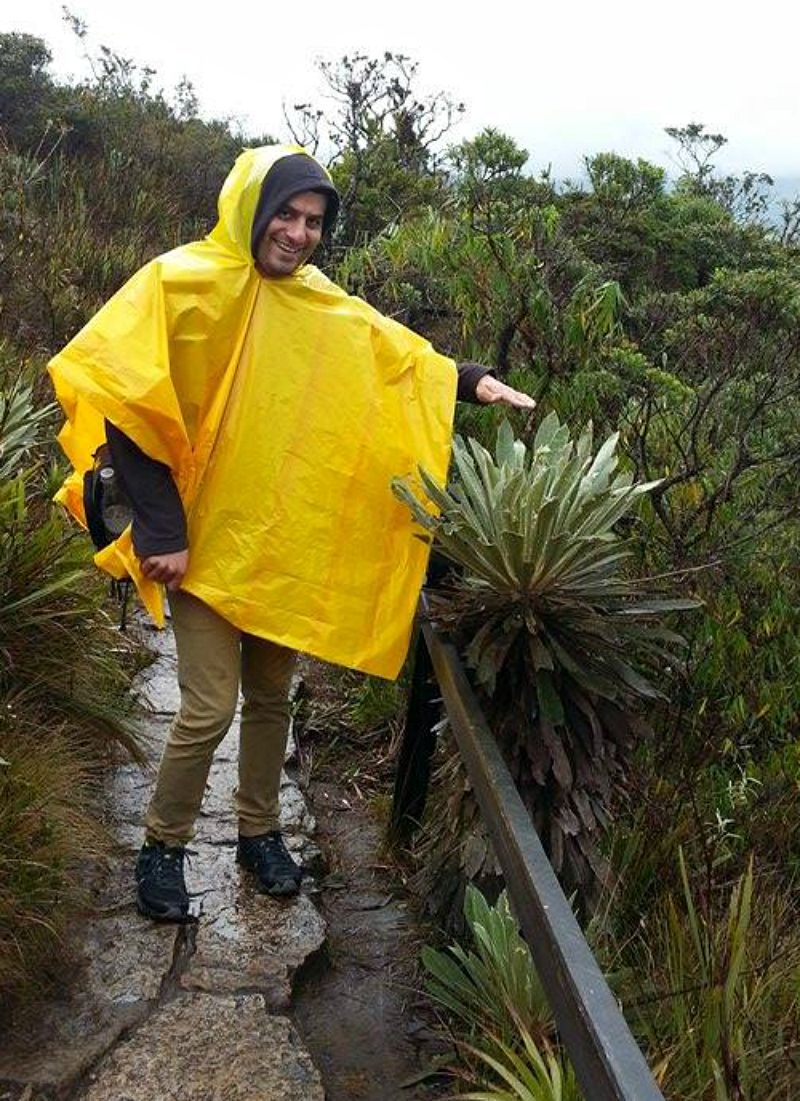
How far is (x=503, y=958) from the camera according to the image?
2.72 meters

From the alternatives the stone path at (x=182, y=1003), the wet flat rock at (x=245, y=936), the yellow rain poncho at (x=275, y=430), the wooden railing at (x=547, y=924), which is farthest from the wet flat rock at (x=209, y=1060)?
the yellow rain poncho at (x=275, y=430)

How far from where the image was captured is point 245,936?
3.46 metres

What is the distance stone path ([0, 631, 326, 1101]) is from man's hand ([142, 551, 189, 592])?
101cm

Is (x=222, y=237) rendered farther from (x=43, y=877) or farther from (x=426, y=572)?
(x=43, y=877)

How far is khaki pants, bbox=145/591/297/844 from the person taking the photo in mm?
3359

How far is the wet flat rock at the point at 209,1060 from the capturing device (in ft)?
9.09

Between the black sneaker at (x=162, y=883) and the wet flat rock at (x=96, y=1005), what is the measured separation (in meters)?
0.05

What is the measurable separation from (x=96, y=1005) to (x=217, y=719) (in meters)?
0.79

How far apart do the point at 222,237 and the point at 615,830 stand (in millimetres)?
1940

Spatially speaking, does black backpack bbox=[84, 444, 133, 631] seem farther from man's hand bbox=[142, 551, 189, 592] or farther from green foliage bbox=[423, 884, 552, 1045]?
green foliage bbox=[423, 884, 552, 1045]

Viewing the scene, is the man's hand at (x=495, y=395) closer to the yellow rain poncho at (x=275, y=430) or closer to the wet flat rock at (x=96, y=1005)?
the yellow rain poncho at (x=275, y=430)

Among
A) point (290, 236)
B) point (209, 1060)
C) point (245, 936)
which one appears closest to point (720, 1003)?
point (209, 1060)

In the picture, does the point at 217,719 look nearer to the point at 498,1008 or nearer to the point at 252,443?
the point at 252,443

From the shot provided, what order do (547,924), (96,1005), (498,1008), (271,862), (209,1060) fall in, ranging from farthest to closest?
1. (271,862)
2. (96,1005)
3. (209,1060)
4. (498,1008)
5. (547,924)
